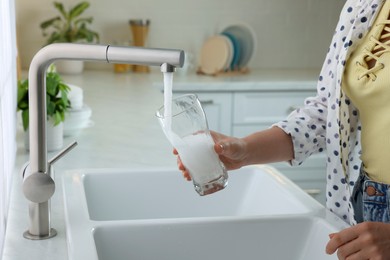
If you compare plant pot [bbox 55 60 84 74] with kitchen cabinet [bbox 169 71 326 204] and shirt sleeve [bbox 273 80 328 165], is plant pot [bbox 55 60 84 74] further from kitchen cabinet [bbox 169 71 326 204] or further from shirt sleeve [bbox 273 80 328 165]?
shirt sleeve [bbox 273 80 328 165]

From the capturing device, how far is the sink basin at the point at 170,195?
5.51ft

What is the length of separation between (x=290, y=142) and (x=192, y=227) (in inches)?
12.6

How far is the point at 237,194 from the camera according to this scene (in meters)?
1.80

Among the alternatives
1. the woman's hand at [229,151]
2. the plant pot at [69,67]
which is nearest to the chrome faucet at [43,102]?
the woman's hand at [229,151]

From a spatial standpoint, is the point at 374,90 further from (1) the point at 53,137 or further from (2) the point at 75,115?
(2) the point at 75,115

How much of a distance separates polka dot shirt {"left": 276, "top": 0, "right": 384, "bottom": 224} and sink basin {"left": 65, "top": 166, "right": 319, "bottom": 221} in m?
0.12

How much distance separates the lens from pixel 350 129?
1.47 m

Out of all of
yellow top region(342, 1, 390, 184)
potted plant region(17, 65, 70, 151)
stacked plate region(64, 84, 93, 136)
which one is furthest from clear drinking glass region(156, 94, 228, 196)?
stacked plate region(64, 84, 93, 136)

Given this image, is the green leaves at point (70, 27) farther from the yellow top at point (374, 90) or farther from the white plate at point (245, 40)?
the yellow top at point (374, 90)

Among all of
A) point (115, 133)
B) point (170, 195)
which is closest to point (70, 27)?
point (115, 133)

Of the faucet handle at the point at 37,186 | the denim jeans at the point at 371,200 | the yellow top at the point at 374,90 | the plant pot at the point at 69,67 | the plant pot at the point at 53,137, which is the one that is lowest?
the plant pot at the point at 69,67

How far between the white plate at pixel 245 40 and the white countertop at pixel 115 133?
5.4 inches

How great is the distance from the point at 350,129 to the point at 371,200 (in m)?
0.17

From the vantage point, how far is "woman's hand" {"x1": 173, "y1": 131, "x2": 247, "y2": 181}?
1358mm
